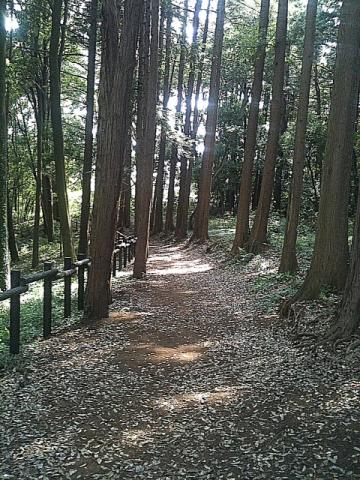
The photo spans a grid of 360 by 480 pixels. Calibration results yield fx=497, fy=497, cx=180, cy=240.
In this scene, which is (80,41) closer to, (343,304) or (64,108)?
(64,108)

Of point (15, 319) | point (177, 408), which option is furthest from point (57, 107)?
point (177, 408)

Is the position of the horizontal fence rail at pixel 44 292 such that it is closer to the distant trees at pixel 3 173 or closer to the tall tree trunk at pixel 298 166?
the distant trees at pixel 3 173

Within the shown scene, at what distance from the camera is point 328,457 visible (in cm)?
373

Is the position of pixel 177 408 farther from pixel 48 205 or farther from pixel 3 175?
pixel 48 205

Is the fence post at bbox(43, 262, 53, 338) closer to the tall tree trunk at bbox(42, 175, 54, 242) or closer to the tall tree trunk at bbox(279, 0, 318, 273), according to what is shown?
the tall tree trunk at bbox(279, 0, 318, 273)

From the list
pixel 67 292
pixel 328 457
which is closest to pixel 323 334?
pixel 328 457

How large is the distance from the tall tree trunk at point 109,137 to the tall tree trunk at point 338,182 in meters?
3.24

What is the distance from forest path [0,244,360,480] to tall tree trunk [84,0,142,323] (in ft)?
2.45

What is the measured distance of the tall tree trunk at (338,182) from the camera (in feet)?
26.7

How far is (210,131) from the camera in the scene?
20.9 metres

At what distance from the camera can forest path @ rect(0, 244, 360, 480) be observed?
3.73 m

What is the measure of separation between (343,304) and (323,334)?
1.74ft

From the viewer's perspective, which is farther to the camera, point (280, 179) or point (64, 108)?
point (280, 179)

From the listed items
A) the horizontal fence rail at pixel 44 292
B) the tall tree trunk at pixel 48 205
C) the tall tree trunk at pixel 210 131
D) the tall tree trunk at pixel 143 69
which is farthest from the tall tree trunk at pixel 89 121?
the tall tree trunk at pixel 48 205
